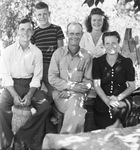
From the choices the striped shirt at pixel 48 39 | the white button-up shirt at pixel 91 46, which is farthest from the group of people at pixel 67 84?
the striped shirt at pixel 48 39

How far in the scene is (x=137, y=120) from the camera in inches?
170

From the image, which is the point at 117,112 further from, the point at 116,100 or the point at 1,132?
the point at 1,132

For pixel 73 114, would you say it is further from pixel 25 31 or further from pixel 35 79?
pixel 25 31

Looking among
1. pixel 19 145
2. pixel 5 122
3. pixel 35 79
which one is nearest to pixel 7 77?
pixel 35 79

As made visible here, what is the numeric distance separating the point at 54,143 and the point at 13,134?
157 centimetres

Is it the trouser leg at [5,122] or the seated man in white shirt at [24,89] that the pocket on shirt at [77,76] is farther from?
the trouser leg at [5,122]

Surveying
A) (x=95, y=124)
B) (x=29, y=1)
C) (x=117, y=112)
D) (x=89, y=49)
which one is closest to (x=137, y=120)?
(x=117, y=112)

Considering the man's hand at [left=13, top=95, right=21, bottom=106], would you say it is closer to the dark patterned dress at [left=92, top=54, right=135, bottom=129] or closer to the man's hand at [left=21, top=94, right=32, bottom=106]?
the man's hand at [left=21, top=94, right=32, bottom=106]

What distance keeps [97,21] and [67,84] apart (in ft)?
4.42

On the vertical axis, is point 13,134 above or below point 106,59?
below

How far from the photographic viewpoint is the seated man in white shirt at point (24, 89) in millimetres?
4613

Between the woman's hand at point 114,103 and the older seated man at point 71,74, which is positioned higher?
the older seated man at point 71,74

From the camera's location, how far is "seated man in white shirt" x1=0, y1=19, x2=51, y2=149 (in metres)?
4.61

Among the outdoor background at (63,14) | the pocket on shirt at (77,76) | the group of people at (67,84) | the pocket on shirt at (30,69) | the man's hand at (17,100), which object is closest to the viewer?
the group of people at (67,84)
